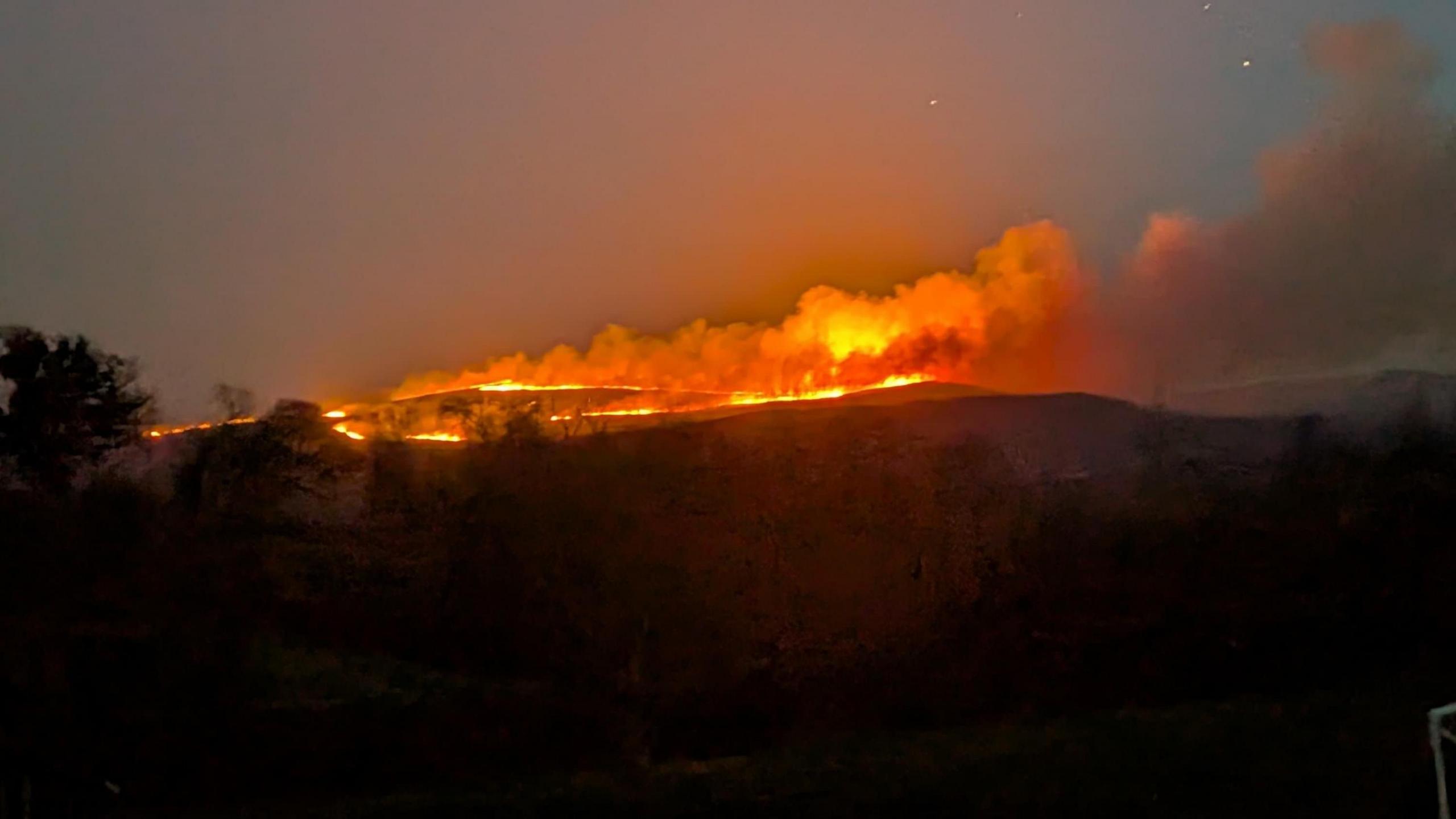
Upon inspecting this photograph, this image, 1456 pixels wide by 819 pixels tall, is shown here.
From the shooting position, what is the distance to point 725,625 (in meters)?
13.8

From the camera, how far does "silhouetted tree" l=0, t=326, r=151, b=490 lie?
42.4 ft

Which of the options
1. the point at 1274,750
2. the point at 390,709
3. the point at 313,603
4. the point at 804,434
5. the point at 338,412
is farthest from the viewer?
the point at 804,434

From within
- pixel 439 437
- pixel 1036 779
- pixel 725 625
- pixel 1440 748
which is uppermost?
pixel 439 437

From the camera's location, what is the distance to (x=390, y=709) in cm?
1194

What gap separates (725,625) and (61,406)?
6.83 m

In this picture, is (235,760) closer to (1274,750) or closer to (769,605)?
(769,605)

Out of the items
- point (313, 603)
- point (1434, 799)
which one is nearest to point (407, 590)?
point (313, 603)

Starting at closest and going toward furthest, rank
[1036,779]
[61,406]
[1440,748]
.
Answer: [1440,748]
[1036,779]
[61,406]

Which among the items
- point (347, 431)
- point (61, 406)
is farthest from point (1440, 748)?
point (61, 406)

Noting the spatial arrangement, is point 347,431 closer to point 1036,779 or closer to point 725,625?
point 725,625

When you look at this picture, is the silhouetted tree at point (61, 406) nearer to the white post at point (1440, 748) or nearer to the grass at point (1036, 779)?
the grass at point (1036, 779)

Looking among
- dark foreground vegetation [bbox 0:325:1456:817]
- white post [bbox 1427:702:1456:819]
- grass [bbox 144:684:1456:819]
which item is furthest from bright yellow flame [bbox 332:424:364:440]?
white post [bbox 1427:702:1456:819]

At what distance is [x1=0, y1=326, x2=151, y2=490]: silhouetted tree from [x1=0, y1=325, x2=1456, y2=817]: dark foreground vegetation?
261 mm

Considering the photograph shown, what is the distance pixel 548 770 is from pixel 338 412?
14.5 feet
